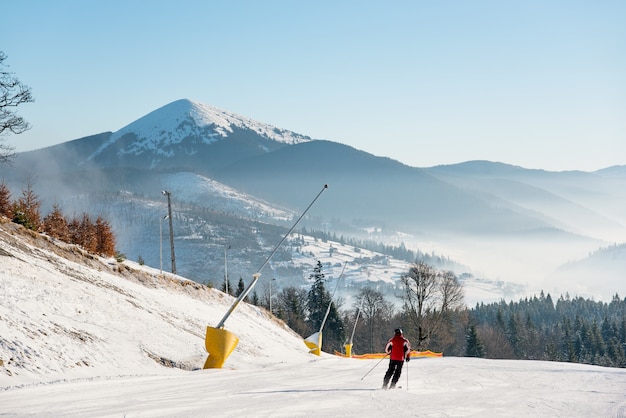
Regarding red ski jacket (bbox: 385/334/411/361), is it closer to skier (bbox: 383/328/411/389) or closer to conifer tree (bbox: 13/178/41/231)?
skier (bbox: 383/328/411/389)

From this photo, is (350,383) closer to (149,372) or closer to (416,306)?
(149,372)

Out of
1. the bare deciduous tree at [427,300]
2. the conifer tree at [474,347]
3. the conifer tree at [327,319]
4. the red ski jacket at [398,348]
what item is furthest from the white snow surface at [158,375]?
the conifer tree at [327,319]

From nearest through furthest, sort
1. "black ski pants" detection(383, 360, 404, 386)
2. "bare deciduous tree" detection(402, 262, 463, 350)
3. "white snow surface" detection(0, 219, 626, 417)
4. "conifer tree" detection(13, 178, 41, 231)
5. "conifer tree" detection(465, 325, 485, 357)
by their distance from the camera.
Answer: "white snow surface" detection(0, 219, 626, 417) → "black ski pants" detection(383, 360, 404, 386) → "conifer tree" detection(13, 178, 41, 231) → "bare deciduous tree" detection(402, 262, 463, 350) → "conifer tree" detection(465, 325, 485, 357)

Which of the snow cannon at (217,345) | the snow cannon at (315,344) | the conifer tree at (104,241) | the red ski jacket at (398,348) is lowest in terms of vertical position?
the snow cannon at (315,344)

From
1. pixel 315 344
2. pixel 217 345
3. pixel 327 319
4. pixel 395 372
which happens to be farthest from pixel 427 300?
pixel 395 372

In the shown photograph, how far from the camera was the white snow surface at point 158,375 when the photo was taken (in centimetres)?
1493

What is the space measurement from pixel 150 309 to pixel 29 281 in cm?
745

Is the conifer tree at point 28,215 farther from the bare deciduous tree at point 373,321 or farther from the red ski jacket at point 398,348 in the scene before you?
the bare deciduous tree at point 373,321

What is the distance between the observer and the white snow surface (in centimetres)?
1493

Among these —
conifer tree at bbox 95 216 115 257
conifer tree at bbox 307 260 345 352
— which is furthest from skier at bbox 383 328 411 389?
conifer tree at bbox 307 260 345 352

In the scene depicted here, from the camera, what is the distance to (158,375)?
Answer: 21.7 m

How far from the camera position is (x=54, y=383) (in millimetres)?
17500

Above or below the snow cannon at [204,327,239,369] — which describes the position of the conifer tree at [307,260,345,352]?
below

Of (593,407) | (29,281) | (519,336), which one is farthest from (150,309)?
(519,336)
